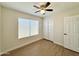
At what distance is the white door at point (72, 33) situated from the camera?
4074 mm

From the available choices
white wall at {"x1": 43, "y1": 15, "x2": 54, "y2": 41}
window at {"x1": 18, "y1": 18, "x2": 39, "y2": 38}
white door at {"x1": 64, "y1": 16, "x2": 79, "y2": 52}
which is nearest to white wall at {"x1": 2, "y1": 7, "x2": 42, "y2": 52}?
window at {"x1": 18, "y1": 18, "x2": 39, "y2": 38}

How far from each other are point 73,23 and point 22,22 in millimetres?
2890

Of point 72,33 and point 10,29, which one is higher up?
point 10,29

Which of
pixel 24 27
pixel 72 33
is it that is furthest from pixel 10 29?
pixel 72 33

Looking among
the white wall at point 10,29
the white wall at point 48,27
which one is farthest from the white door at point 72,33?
the white wall at point 10,29

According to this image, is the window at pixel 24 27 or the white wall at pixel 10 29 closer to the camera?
the white wall at pixel 10 29

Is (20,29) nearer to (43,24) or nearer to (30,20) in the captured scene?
(30,20)

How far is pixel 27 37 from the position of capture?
18.5ft

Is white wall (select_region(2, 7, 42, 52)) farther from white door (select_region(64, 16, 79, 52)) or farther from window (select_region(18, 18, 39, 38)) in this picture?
white door (select_region(64, 16, 79, 52))

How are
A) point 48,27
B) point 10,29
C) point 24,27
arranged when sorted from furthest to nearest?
point 48,27, point 24,27, point 10,29

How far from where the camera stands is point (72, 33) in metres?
4.28

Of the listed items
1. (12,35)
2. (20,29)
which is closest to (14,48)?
(12,35)

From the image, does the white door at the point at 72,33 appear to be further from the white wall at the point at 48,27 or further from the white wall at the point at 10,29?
the white wall at the point at 10,29

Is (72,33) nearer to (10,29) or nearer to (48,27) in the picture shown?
(10,29)
